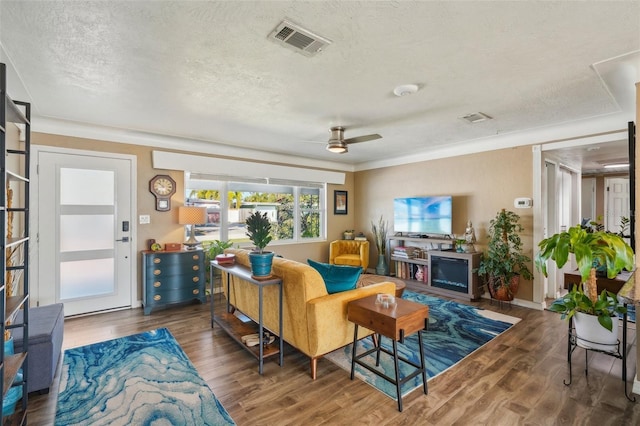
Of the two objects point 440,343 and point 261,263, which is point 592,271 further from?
point 261,263

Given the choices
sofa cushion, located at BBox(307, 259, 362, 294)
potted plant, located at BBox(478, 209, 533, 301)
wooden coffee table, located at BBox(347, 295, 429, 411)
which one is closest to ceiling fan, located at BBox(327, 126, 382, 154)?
sofa cushion, located at BBox(307, 259, 362, 294)

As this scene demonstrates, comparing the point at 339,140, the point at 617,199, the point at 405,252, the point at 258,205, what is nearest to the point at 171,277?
the point at 258,205

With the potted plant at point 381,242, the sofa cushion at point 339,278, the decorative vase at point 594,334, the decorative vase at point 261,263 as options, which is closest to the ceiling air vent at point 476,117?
the decorative vase at point 594,334

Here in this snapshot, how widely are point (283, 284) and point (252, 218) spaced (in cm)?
64

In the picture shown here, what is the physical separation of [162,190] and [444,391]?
14.2 feet

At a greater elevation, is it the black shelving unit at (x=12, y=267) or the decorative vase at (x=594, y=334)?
the black shelving unit at (x=12, y=267)

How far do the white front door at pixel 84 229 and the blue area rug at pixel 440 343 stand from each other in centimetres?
327

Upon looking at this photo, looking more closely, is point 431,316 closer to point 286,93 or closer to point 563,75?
point 563,75

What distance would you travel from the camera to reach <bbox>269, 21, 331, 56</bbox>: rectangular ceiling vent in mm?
1874

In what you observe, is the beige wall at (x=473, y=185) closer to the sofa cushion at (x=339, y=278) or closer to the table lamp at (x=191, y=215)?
the sofa cushion at (x=339, y=278)

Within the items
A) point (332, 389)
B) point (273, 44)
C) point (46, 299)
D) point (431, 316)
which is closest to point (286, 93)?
point (273, 44)

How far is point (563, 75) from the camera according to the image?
99.7 inches

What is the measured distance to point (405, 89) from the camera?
2.77 m

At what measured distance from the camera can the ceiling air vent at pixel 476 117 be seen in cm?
351
